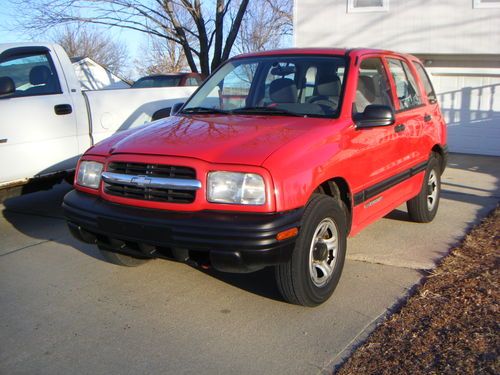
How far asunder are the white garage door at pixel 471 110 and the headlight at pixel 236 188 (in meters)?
10.4

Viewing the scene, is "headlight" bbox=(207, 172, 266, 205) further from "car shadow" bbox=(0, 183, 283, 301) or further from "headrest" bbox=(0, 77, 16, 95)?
"headrest" bbox=(0, 77, 16, 95)

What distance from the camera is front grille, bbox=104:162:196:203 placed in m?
3.65

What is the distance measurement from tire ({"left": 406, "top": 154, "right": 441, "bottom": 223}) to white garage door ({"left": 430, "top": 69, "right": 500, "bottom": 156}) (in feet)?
22.3

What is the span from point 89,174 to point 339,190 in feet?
6.32

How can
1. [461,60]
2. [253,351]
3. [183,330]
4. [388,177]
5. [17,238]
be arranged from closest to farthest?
1. [253,351]
2. [183,330]
3. [388,177]
4. [17,238]
5. [461,60]

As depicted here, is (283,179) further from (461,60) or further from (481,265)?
(461,60)

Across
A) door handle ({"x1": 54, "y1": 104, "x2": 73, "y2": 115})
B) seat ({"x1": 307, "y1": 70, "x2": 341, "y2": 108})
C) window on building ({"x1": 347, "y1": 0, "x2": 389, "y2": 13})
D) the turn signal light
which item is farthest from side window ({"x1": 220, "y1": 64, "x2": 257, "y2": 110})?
window on building ({"x1": 347, "y1": 0, "x2": 389, "y2": 13})

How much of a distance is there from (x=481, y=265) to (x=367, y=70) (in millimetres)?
1979

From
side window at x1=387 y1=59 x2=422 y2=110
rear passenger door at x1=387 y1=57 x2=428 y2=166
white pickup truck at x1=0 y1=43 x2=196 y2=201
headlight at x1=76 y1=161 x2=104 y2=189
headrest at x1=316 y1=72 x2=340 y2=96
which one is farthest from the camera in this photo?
white pickup truck at x1=0 y1=43 x2=196 y2=201

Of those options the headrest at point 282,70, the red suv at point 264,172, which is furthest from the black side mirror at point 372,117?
the headrest at point 282,70

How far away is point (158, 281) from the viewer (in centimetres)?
464

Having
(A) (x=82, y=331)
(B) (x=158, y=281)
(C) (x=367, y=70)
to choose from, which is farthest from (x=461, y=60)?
(A) (x=82, y=331)

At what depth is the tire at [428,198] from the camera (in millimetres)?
6039

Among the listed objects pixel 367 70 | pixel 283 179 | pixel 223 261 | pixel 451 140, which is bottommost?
pixel 451 140
